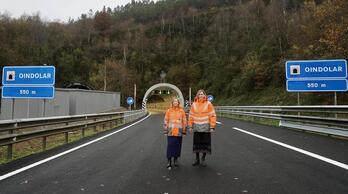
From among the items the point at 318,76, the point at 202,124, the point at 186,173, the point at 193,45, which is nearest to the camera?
the point at 186,173

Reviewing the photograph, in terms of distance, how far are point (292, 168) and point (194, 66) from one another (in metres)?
90.7

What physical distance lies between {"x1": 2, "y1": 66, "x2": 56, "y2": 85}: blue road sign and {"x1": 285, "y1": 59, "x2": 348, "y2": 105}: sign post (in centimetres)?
1201

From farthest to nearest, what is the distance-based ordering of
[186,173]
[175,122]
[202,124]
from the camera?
[175,122]
[202,124]
[186,173]

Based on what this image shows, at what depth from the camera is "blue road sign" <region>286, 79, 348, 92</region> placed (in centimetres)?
1530

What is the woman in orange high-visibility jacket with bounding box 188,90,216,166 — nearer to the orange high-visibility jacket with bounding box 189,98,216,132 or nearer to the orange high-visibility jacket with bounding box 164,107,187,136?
the orange high-visibility jacket with bounding box 189,98,216,132

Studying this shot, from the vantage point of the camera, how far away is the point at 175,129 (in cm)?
695

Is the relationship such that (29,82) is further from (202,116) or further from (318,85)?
(318,85)

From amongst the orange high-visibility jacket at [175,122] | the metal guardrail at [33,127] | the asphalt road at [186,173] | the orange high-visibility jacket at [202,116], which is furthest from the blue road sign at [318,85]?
the orange high-visibility jacket at [175,122]

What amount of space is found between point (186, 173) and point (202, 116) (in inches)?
54.5

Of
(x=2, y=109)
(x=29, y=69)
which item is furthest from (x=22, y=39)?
(x=29, y=69)

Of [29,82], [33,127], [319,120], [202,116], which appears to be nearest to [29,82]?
[29,82]

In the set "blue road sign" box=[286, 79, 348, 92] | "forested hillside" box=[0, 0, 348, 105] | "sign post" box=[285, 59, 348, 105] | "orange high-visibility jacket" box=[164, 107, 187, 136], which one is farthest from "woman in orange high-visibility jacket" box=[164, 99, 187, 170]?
"forested hillside" box=[0, 0, 348, 105]

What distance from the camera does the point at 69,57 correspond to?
359 feet

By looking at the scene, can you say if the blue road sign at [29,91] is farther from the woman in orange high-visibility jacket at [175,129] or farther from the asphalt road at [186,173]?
the woman in orange high-visibility jacket at [175,129]
